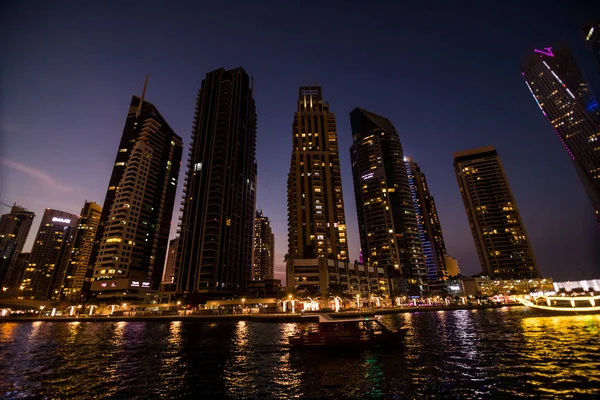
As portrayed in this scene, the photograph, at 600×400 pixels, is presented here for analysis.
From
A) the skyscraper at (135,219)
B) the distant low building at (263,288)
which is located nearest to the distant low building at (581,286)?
the distant low building at (263,288)

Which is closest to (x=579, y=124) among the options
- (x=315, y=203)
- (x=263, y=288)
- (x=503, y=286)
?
(x=503, y=286)

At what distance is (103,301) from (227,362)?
14356cm

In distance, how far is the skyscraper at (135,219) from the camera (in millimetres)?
141750

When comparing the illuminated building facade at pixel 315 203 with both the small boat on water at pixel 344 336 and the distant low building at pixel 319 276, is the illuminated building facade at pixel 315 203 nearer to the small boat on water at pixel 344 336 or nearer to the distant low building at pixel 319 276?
the distant low building at pixel 319 276

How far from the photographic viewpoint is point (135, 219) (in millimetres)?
157375

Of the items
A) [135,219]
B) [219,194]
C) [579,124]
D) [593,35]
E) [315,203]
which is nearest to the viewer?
[593,35]

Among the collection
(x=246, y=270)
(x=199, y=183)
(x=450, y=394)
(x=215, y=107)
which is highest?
(x=215, y=107)

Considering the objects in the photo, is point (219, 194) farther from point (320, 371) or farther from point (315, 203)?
point (320, 371)

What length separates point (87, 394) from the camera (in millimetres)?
18797

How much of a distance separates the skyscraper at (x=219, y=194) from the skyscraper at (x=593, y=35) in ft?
563

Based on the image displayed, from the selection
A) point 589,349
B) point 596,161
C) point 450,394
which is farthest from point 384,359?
point 596,161

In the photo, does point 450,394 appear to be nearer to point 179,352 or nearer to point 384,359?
point 384,359

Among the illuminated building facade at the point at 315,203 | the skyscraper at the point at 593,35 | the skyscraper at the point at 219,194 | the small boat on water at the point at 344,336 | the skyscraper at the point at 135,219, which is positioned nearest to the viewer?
the small boat on water at the point at 344,336

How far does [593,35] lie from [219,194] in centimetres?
18323
